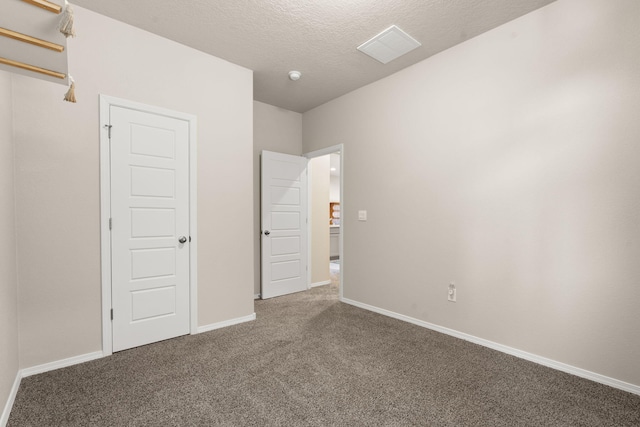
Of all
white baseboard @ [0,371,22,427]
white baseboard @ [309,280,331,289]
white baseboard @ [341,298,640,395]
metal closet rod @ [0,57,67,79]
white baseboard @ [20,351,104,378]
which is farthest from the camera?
white baseboard @ [309,280,331,289]

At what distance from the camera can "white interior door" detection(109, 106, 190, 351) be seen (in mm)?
2527

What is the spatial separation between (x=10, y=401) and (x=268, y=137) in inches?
144

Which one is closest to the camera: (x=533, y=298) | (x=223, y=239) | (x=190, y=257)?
(x=533, y=298)

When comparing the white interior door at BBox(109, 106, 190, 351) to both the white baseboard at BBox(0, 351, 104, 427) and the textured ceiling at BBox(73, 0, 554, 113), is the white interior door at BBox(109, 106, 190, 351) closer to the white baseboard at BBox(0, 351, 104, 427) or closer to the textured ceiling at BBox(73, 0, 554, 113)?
the white baseboard at BBox(0, 351, 104, 427)

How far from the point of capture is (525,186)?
243cm

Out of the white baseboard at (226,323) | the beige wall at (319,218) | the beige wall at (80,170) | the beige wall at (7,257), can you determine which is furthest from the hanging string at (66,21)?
the beige wall at (319,218)

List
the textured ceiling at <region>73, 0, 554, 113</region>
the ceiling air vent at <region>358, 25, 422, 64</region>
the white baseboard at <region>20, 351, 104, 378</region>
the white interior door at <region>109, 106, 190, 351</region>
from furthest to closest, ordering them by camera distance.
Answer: the ceiling air vent at <region>358, 25, 422, 64</region> → the white interior door at <region>109, 106, 190, 351</region> → the textured ceiling at <region>73, 0, 554, 113</region> → the white baseboard at <region>20, 351, 104, 378</region>

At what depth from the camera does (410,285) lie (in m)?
3.27

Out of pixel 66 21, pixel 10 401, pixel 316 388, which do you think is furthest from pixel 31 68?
pixel 316 388

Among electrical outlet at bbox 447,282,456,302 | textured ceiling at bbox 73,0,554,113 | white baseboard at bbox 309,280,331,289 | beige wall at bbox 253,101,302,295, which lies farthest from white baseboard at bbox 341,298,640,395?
textured ceiling at bbox 73,0,554,113

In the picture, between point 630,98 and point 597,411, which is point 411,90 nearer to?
point 630,98

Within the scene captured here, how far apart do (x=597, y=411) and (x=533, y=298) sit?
799 mm

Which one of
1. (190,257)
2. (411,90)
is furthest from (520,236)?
(190,257)

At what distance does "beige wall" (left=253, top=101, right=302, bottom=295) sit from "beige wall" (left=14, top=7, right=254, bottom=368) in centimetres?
117
